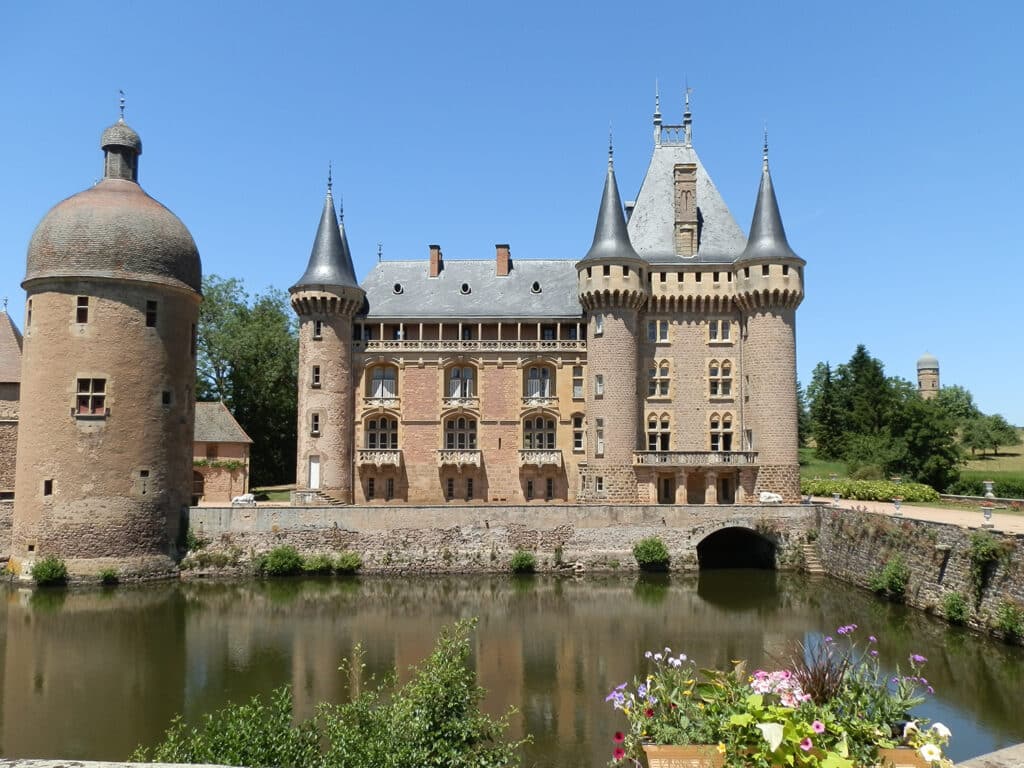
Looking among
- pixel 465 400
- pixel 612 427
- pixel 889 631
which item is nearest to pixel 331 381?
pixel 465 400

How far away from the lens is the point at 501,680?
1669 centimetres

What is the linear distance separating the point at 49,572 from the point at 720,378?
29.8 metres

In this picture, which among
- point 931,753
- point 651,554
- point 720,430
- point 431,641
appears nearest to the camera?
point 931,753

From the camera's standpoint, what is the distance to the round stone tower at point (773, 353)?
35.0m

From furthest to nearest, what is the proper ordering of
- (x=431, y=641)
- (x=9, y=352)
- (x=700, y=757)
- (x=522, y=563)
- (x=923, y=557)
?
1. (x=9, y=352)
2. (x=522, y=563)
3. (x=923, y=557)
4. (x=431, y=641)
5. (x=700, y=757)

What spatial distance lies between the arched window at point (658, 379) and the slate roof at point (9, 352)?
92.7ft

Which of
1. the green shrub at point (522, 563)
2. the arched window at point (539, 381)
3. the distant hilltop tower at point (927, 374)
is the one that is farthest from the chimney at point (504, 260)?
the distant hilltop tower at point (927, 374)

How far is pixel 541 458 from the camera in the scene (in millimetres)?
37938

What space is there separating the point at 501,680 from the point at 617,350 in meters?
21.6

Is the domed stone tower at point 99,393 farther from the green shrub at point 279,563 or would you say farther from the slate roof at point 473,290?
the slate roof at point 473,290

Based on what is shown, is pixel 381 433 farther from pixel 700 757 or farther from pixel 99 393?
pixel 700 757

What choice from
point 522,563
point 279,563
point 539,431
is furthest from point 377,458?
point 522,563

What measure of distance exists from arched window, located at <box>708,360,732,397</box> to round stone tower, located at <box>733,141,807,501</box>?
1.49 meters

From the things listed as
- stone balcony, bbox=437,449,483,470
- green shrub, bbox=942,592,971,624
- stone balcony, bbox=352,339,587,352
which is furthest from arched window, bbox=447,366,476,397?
green shrub, bbox=942,592,971,624
